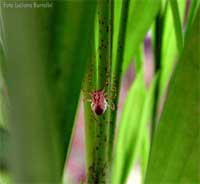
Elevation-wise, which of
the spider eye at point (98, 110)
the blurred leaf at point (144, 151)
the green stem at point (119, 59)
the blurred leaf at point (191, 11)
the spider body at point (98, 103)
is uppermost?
the blurred leaf at point (191, 11)

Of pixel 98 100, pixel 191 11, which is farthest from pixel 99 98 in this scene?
pixel 191 11

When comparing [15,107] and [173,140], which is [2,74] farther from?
[173,140]

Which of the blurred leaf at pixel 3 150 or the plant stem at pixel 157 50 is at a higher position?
the plant stem at pixel 157 50

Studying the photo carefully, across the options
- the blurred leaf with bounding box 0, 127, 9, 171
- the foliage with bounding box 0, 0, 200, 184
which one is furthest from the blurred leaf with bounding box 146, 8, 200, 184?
the blurred leaf with bounding box 0, 127, 9, 171

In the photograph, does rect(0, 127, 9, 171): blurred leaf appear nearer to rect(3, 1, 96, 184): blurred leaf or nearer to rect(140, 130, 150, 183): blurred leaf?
rect(3, 1, 96, 184): blurred leaf

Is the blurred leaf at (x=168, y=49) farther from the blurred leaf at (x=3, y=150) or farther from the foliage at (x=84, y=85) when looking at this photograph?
the blurred leaf at (x=3, y=150)

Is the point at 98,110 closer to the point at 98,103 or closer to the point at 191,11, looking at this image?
the point at 98,103

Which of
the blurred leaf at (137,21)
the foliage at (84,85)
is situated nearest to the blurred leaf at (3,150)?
the foliage at (84,85)

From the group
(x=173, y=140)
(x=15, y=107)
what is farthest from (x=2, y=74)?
(x=173, y=140)
